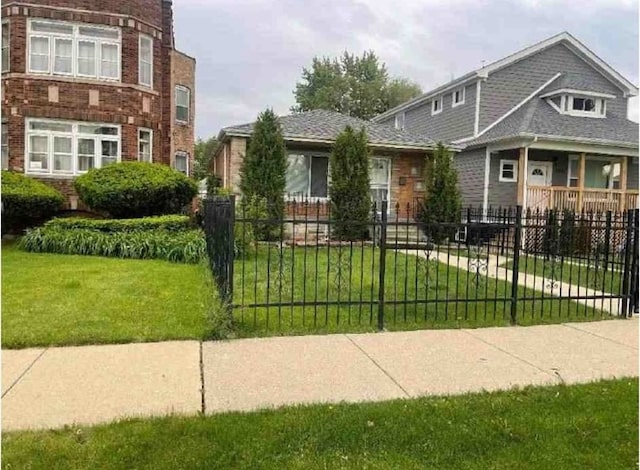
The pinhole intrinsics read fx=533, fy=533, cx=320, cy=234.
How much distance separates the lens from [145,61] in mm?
15805

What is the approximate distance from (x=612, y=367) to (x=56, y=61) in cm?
1525

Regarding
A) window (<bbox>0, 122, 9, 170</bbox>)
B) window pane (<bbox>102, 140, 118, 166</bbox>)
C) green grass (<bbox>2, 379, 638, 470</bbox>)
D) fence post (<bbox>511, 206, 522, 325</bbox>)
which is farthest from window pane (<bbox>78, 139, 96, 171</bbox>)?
green grass (<bbox>2, 379, 638, 470</bbox>)

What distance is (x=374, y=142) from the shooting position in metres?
17.2

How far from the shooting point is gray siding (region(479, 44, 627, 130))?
65.9 feet

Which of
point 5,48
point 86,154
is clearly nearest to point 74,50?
point 5,48

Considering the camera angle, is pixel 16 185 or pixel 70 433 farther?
pixel 16 185

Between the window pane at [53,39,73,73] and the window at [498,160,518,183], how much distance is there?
568 inches

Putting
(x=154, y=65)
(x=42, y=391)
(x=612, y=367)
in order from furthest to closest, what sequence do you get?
(x=154, y=65) → (x=612, y=367) → (x=42, y=391)

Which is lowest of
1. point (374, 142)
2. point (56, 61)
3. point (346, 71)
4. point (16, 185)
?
point (16, 185)

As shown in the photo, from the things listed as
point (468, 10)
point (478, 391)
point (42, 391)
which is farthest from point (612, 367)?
point (468, 10)

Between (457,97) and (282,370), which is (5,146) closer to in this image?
(282,370)

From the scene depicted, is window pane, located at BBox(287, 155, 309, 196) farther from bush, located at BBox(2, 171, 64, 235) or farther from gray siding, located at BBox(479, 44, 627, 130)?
gray siding, located at BBox(479, 44, 627, 130)

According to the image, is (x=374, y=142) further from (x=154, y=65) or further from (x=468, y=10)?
(x=154, y=65)

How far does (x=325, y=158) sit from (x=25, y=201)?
9.06 m
